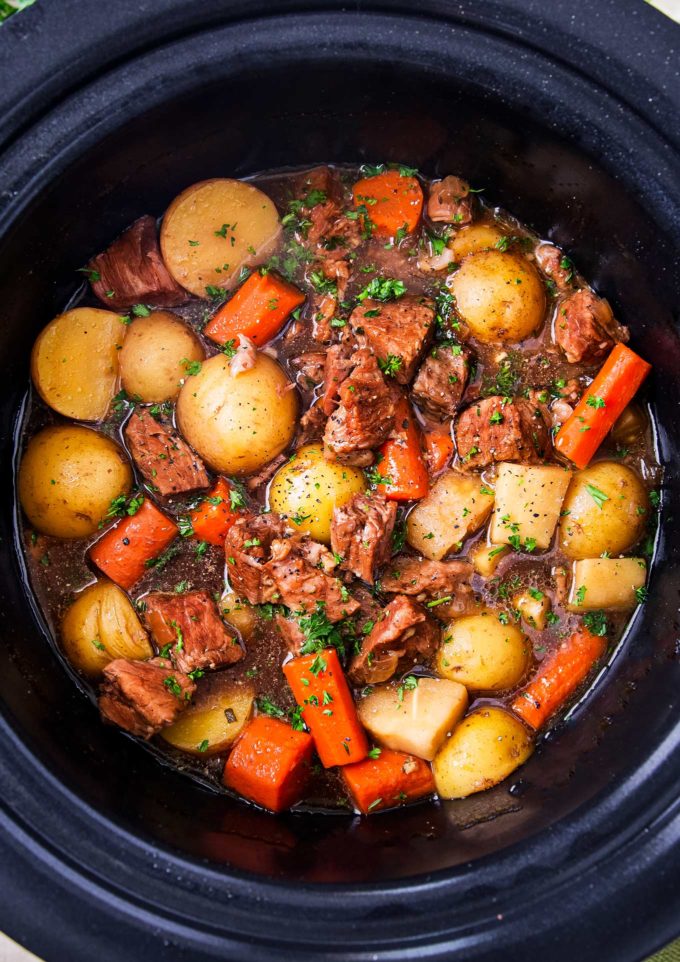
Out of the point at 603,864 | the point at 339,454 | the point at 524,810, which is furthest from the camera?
the point at 339,454

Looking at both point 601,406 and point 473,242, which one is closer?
point 601,406

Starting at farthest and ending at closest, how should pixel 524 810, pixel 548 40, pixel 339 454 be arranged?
pixel 339 454 < pixel 524 810 < pixel 548 40

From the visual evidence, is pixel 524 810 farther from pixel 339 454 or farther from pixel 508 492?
pixel 339 454

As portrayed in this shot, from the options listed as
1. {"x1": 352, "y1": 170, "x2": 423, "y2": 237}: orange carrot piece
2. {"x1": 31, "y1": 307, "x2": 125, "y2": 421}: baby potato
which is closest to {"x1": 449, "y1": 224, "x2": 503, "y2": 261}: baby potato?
{"x1": 352, "y1": 170, "x2": 423, "y2": 237}: orange carrot piece

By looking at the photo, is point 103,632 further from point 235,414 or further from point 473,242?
point 473,242

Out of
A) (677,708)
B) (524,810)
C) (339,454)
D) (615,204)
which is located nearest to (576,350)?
(615,204)

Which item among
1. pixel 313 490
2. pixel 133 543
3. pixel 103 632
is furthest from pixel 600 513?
pixel 103 632
